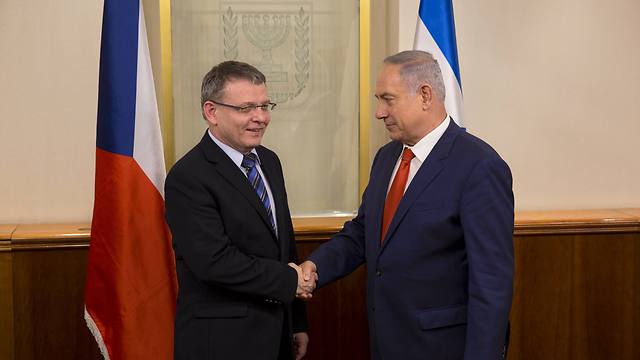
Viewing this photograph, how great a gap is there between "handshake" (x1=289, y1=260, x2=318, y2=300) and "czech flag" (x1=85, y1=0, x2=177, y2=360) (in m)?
0.54

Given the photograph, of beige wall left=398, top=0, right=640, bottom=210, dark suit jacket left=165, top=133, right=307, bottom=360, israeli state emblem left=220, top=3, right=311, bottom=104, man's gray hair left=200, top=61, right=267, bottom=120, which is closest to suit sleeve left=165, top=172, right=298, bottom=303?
dark suit jacket left=165, top=133, right=307, bottom=360

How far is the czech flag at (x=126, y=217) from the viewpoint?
284cm

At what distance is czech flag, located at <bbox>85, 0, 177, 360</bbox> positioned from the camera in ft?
9.30

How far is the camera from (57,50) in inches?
137

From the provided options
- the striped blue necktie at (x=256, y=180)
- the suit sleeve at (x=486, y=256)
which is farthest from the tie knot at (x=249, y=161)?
the suit sleeve at (x=486, y=256)

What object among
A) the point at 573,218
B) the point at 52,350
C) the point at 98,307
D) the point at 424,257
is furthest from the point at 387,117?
the point at 52,350

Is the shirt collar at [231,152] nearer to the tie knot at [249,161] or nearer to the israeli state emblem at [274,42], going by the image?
the tie knot at [249,161]

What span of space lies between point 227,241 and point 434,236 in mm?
→ 610

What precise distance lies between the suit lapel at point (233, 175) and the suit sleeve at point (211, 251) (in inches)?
3.2

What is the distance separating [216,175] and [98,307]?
798mm

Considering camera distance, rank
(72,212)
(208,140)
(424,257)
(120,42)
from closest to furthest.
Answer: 1. (424,257)
2. (208,140)
3. (120,42)
4. (72,212)

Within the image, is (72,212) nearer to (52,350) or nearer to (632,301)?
(52,350)

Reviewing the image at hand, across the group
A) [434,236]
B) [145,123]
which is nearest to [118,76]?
[145,123]

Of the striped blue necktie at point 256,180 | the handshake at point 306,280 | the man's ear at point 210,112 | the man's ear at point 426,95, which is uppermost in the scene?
the man's ear at point 426,95
